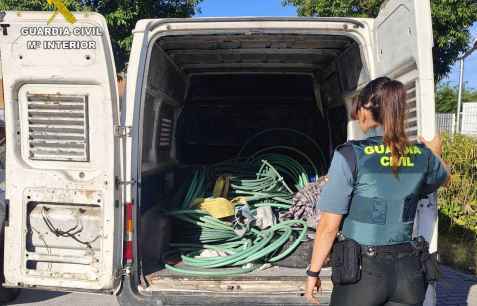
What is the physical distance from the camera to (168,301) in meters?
2.83

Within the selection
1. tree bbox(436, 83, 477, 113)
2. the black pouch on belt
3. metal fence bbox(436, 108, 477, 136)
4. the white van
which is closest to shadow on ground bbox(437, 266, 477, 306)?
the white van

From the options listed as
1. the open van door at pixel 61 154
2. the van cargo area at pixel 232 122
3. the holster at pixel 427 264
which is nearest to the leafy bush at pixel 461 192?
the van cargo area at pixel 232 122

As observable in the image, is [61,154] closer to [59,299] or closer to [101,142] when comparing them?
[101,142]

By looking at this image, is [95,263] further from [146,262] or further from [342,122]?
[342,122]

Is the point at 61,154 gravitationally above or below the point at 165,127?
below

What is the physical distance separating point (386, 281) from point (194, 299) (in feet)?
4.17

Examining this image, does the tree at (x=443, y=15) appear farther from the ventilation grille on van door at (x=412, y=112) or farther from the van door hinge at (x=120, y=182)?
the van door hinge at (x=120, y=182)

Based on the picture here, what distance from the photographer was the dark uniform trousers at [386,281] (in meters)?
2.00

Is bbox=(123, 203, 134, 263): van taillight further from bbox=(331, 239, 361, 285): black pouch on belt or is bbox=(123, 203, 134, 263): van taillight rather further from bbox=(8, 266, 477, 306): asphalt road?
bbox=(8, 266, 477, 306): asphalt road

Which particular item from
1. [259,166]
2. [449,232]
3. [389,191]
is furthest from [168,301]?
[449,232]

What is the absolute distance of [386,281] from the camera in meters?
2.00

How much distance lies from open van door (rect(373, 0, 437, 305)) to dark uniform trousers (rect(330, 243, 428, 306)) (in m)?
0.54

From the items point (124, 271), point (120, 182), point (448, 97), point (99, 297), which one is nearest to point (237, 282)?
point (124, 271)

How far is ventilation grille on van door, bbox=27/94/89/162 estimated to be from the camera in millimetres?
2791
